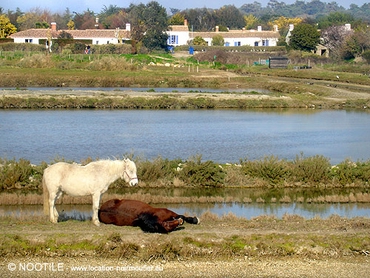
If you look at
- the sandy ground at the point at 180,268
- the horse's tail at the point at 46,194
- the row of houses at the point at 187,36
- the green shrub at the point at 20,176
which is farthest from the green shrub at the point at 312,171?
the row of houses at the point at 187,36

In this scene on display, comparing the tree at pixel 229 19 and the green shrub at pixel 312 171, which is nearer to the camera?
the green shrub at pixel 312 171

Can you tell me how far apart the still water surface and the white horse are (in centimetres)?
1094

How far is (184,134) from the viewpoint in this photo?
115 feet

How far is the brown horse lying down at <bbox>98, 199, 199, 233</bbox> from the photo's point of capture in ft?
46.4

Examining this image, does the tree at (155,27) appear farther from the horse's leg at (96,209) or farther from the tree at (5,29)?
the horse's leg at (96,209)

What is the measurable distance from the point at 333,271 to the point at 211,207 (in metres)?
7.49

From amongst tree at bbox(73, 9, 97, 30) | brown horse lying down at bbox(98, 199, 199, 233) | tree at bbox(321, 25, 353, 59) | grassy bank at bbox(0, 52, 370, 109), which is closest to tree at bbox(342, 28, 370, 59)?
tree at bbox(321, 25, 353, 59)

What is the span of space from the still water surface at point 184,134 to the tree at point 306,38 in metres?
57.8

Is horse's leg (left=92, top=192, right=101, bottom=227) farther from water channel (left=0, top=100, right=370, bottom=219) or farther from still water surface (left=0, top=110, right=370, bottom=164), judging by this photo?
still water surface (left=0, top=110, right=370, bottom=164)

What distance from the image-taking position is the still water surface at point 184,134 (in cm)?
2877

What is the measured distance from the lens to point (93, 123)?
38.2 meters

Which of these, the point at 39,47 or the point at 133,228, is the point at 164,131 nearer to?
the point at 133,228

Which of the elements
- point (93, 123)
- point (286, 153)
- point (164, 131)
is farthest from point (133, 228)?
point (93, 123)

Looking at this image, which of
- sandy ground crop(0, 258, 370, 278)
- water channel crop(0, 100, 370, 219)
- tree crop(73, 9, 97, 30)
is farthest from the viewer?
tree crop(73, 9, 97, 30)
